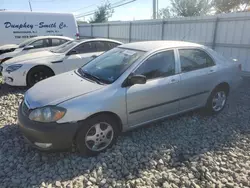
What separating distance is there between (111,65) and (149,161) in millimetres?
1626

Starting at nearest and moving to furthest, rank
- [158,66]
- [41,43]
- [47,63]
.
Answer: [158,66], [47,63], [41,43]

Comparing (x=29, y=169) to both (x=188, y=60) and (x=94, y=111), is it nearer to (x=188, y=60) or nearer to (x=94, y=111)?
(x=94, y=111)

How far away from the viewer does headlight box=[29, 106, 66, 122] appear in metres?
2.89

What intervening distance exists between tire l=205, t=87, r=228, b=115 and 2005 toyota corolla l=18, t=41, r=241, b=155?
2 centimetres

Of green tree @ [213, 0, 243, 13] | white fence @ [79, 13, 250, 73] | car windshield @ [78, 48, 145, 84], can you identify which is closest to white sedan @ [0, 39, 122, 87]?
car windshield @ [78, 48, 145, 84]

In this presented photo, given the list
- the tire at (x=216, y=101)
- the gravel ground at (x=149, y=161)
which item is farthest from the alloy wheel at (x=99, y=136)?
the tire at (x=216, y=101)

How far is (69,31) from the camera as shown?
11516 millimetres

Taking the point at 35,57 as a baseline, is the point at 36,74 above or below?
below

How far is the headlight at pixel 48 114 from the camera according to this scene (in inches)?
114

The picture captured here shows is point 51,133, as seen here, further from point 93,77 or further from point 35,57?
point 35,57

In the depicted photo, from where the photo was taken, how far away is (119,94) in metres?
3.23

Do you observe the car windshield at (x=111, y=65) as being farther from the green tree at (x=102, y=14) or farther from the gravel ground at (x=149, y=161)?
the green tree at (x=102, y=14)

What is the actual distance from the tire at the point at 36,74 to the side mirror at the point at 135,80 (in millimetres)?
3838

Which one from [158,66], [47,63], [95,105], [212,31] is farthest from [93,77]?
[212,31]
